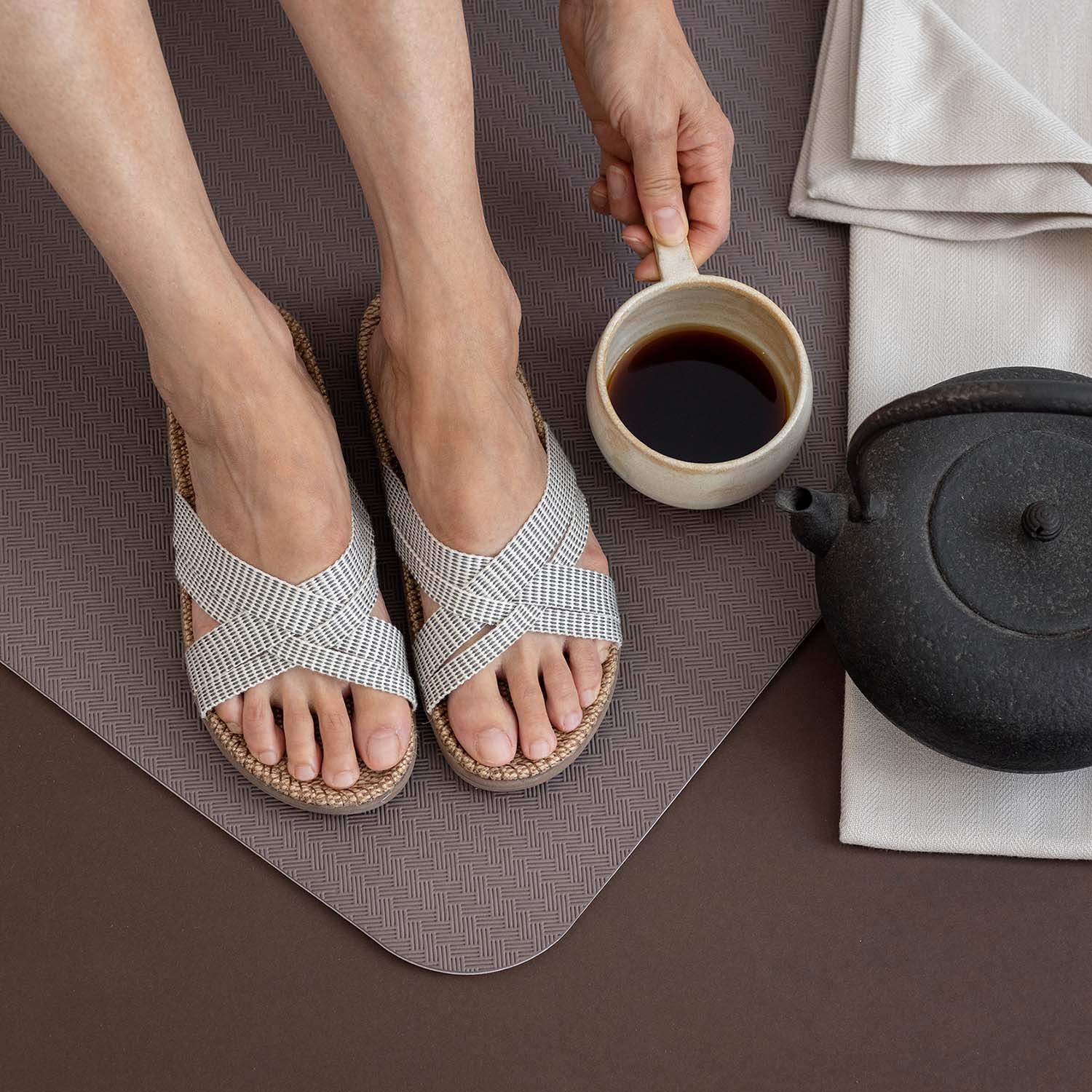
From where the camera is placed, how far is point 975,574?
67 centimetres

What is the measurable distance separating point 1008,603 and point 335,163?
25.0 inches

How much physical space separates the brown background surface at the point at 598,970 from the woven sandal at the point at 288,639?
0.08m

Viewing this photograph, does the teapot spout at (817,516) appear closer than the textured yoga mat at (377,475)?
Yes

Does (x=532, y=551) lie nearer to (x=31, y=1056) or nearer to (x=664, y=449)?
(x=664, y=449)

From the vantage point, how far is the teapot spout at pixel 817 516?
25.2 inches

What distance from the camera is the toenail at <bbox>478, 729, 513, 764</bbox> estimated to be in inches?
31.1

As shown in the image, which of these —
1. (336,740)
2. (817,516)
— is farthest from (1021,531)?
(336,740)

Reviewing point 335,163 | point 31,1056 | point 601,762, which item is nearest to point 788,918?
point 601,762

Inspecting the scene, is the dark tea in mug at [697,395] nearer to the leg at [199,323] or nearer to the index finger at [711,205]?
the index finger at [711,205]

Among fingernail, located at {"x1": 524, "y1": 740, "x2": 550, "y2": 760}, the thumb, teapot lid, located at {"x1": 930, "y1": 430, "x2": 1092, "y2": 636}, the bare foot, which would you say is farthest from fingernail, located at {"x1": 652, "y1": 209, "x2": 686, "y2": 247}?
fingernail, located at {"x1": 524, "y1": 740, "x2": 550, "y2": 760}

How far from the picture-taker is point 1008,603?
66cm

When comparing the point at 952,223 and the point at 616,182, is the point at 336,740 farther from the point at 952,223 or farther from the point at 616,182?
the point at 952,223

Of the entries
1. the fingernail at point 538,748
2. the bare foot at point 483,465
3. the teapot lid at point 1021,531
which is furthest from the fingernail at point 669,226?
the fingernail at point 538,748

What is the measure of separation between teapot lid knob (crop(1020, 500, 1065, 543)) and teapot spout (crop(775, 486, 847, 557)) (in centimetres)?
10
